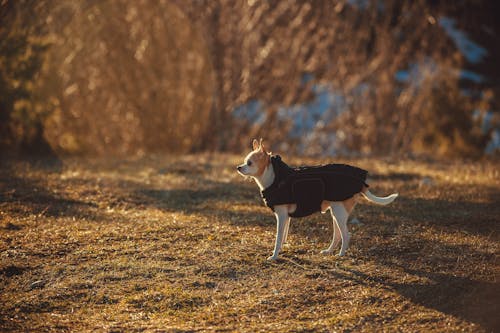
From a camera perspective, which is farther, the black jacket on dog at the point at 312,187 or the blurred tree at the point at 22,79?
the blurred tree at the point at 22,79

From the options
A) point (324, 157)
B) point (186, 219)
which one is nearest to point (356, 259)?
point (186, 219)

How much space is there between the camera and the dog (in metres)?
5.78

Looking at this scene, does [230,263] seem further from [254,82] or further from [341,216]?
[254,82]

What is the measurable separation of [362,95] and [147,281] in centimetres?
876

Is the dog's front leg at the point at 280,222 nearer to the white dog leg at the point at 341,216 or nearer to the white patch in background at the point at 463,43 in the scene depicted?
the white dog leg at the point at 341,216

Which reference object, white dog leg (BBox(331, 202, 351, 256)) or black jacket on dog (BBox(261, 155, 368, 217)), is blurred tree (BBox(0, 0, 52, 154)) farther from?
white dog leg (BBox(331, 202, 351, 256))

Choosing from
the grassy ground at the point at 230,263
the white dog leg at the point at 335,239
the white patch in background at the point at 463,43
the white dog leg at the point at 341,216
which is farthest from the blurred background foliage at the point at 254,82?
the white dog leg at the point at 341,216

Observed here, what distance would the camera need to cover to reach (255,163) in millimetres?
5820

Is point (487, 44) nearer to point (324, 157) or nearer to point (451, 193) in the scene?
point (324, 157)

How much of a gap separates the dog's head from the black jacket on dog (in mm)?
138

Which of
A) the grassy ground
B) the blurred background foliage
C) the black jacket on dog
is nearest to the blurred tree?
the blurred background foliage

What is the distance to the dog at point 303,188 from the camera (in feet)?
19.0

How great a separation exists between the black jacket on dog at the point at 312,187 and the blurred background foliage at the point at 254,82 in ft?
22.6

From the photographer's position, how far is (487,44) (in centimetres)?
1491
